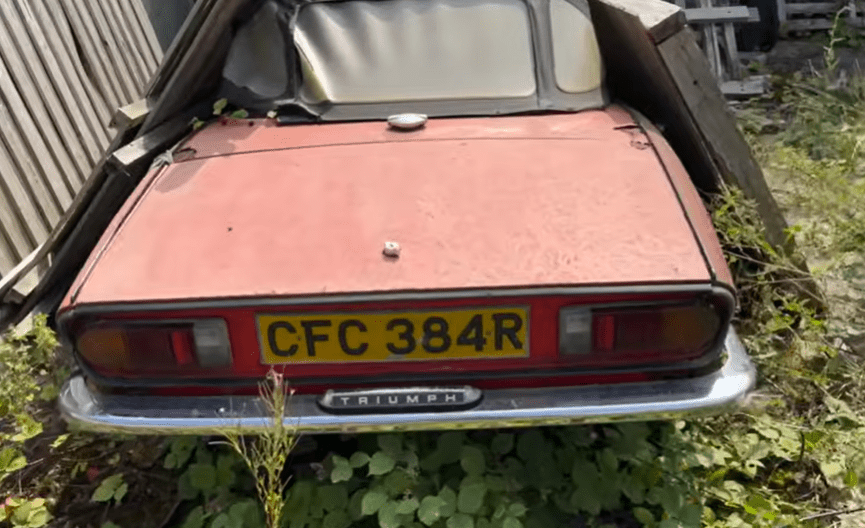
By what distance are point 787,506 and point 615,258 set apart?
1245 mm

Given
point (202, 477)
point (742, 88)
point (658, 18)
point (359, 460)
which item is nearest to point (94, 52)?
point (202, 477)

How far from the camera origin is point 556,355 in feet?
A: 7.11

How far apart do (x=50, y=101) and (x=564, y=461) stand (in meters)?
3.58

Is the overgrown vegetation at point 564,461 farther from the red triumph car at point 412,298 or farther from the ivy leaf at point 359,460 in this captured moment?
the red triumph car at point 412,298

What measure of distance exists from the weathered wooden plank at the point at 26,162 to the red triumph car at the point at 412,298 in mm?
1881

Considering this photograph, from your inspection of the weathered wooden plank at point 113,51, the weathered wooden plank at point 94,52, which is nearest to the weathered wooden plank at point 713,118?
the weathered wooden plank at point 94,52

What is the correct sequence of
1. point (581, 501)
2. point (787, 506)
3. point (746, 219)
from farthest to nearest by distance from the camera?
1. point (746, 219)
2. point (787, 506)
3. point (581, 501)

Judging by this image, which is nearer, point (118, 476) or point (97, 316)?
point (97, 316)

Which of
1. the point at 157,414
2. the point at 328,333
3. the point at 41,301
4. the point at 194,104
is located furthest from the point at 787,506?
the point at 41,301

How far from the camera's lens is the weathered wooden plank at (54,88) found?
14.2 ft

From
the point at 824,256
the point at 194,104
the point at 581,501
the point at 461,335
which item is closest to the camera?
the point at 461,335

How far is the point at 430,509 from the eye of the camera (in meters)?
2.28

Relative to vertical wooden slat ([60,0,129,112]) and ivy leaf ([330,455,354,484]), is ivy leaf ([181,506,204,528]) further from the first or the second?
vertical wooden slat ([60,0,129,112])

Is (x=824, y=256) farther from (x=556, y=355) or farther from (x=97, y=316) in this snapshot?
(x=97, y=316)
